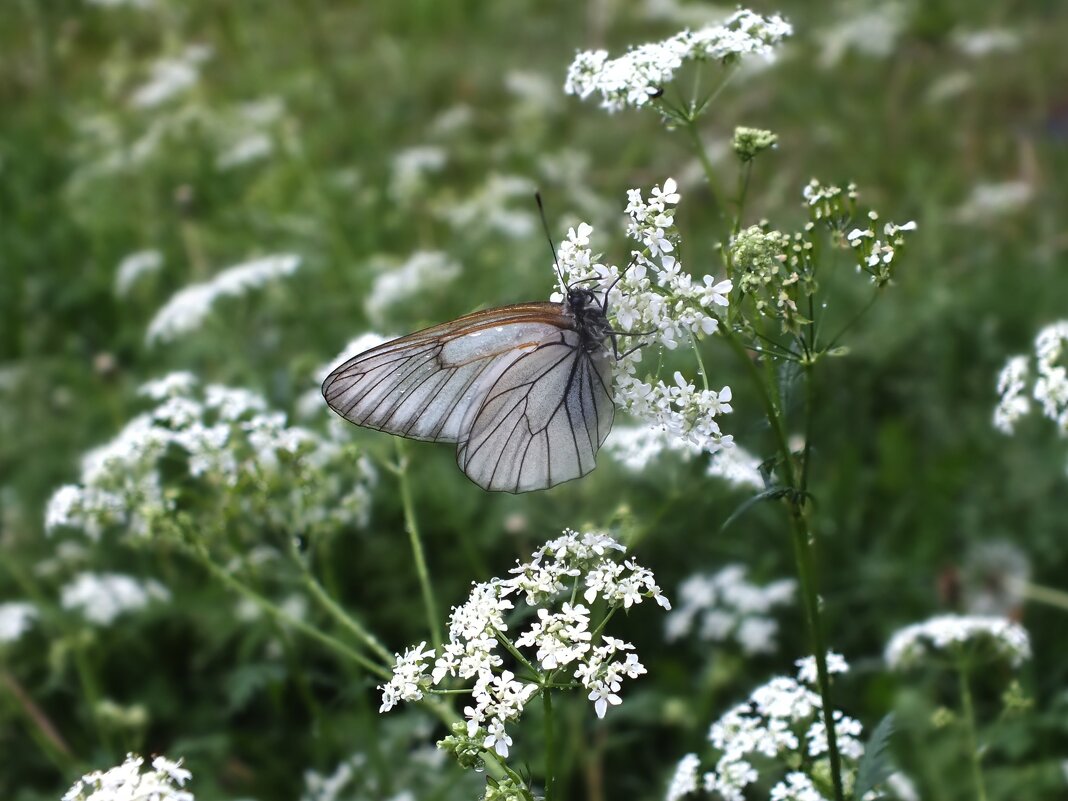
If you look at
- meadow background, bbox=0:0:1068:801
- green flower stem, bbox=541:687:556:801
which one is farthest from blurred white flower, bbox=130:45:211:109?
green flower stem, bbox=541:687:556:801

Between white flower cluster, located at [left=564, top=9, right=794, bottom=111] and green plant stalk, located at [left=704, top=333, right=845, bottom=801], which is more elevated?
white flower cluster, located at [left=564, top=9, right=794, bottom=111]

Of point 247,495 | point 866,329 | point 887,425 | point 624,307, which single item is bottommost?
point 624,307

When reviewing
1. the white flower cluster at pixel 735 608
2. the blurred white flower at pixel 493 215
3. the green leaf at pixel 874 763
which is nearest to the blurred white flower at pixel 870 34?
the blurred white flower at pixel 493 215

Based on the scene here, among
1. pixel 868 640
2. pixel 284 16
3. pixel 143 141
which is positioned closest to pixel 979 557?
pixel 868 640

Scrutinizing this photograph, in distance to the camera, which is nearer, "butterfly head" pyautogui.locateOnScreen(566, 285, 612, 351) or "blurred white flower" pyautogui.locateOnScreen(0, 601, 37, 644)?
"butterfly head" pyautogui.locateOnScreen(566, 285, 612, 351)

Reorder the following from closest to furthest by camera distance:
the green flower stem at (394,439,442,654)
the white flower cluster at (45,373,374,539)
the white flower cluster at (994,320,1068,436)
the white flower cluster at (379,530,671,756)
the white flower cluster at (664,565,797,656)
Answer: the white flower cluster at (379,530,671,756), the green flower stem at (394,439,442,654), the white flower cluster at (994,320,1068,436), the white flower cluster at (45,373,374,539), the white flower cluster at (664,565,797,656)

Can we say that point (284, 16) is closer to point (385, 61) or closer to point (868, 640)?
point (385, 61)

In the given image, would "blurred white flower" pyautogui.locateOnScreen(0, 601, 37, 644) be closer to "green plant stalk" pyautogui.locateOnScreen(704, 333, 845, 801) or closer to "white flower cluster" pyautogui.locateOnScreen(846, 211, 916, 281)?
"green plant stalk" pyautogui.locateOnScreen(704, 333, 845, 801)
